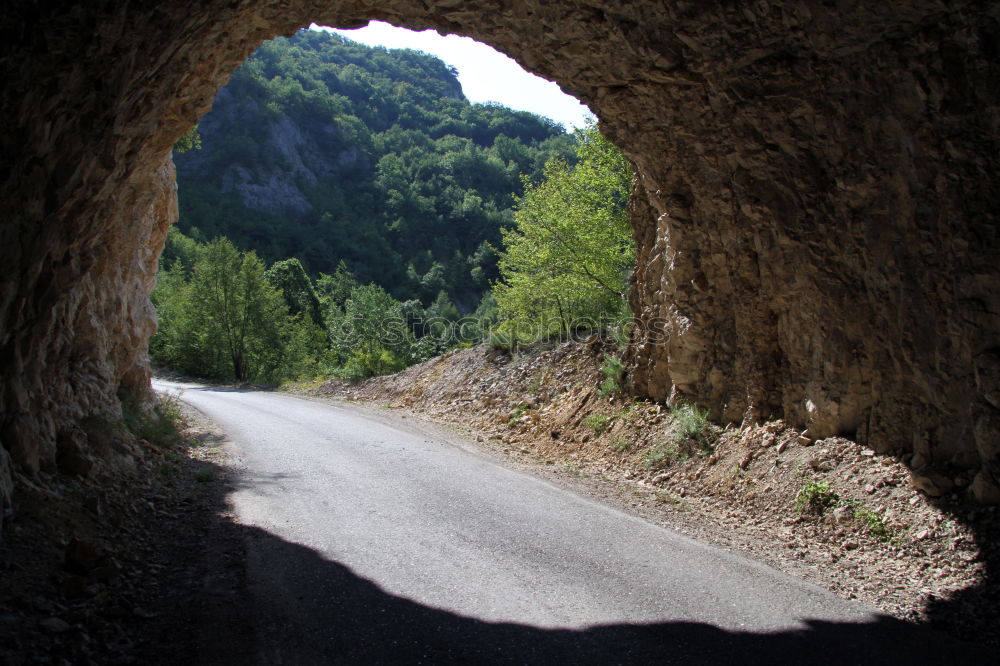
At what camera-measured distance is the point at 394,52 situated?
133 metres

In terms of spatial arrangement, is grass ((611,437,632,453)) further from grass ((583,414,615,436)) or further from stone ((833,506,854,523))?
stone ((833,506,854,523))

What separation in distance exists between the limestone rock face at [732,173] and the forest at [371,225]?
5.18m

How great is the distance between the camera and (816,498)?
7.23 m

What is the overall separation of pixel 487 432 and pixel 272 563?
9172 mm

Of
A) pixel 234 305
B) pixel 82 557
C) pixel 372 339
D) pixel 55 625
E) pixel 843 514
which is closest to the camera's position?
pixel 55 625

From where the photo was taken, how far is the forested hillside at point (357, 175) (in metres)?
75.0

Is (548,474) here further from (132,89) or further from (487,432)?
(132,89)

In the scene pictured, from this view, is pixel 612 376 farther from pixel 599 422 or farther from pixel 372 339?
pixel 372 339

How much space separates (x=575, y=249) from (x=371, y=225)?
68.4 metres

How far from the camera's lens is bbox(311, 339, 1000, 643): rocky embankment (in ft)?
18.3

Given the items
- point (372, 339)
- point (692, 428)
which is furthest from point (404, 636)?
point (372, 339)

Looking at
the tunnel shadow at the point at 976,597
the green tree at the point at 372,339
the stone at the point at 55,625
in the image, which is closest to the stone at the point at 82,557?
the stone at the point at 55,625

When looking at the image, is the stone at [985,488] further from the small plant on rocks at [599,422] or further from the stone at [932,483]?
the small plant on rocks at [599,422]

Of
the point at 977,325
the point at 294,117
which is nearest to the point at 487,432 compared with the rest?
the point at 977,325
